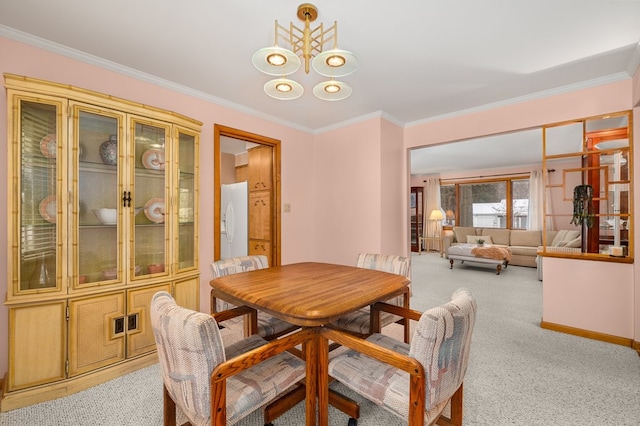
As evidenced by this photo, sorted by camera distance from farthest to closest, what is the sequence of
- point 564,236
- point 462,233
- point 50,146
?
point 462,233
point 564,236
point 50,146

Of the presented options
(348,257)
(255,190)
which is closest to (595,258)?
(348,257)

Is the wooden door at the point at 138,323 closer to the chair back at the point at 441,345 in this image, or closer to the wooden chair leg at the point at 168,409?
the wooden chair leg at the point at 168,409

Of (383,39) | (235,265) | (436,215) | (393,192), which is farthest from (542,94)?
(436,215)

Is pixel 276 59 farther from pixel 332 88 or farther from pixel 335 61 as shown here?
pixel 332 88

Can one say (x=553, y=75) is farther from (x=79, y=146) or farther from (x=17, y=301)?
(x=17, y=301)

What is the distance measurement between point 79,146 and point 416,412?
269 centimetres

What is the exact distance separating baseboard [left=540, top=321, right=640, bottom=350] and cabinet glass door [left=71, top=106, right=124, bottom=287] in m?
4.22

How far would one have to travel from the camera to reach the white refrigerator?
447 centimetres

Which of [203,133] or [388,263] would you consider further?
[203,133]

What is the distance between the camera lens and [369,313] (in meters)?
2.17

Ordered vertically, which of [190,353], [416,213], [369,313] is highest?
[416,213]

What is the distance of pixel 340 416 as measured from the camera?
1723 mm

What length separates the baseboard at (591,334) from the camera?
259 cm

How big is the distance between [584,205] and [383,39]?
9.43 feet
